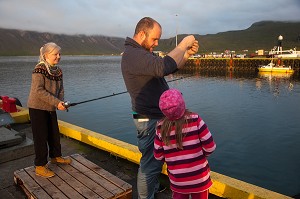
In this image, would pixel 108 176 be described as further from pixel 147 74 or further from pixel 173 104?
pixel 173 104

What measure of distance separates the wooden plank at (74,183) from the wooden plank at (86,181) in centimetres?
6

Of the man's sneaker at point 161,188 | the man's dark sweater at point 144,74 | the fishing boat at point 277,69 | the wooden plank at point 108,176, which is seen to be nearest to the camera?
the man's dark sweater at point 144,74

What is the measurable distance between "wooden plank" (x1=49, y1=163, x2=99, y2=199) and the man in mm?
806

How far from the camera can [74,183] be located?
4.44 metres

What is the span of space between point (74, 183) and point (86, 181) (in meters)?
0.20

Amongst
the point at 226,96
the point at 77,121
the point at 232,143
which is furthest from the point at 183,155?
the point at 226,96

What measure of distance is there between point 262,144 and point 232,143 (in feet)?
5.18

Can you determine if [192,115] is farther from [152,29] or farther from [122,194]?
[122,194]

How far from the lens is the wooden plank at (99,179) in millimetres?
4160

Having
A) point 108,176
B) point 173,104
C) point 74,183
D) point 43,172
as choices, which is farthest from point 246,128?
point 173,104

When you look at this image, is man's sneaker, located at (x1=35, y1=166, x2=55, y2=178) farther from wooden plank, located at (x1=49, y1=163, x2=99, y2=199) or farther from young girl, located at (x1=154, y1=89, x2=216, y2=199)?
young girl, located at (x1=154, y1=89, x2=216, y2=199)

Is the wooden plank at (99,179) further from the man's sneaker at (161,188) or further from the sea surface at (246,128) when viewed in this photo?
the sea surface at (246,128)

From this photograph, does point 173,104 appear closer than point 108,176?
Yes

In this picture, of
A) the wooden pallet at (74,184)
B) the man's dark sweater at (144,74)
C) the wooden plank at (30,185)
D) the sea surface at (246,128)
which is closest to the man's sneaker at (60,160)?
the wooden pallet at (74,184)
